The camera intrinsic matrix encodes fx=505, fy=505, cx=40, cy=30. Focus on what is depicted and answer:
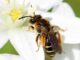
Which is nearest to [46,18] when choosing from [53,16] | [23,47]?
[53,16]

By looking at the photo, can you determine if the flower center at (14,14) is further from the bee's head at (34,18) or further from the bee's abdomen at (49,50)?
the bee's abdomen at (49,50)

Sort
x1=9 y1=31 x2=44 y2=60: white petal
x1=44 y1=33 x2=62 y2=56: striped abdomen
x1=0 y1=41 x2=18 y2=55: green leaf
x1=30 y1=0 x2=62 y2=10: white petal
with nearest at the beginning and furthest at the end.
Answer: x1=44 y1=33 x2=62 y2=56: striped abdomen
x1=9 y1=31 x2=44 y2=60: white petal
x1=0 y1=41 x2=18 y2=55: green leaf
x1=30 y1=0 x2=62 y2=10: white petal

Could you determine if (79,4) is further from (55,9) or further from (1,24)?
(1,24)

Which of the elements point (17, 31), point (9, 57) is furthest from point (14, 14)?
point (9, 57)

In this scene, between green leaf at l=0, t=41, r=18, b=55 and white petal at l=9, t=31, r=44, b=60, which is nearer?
white petal at l=9, t=31, r=44, b=60

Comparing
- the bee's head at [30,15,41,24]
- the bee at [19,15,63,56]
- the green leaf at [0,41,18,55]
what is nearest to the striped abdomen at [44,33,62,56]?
the bee at [19,15,63,56]

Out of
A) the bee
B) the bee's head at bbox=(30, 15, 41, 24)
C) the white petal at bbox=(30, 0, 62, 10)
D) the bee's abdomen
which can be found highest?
the white petal at bbox=(30, 0, 62, 10)

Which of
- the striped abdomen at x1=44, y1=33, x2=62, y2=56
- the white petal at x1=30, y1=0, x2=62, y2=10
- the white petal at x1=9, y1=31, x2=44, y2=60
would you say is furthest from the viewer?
the white petal at x1=30, y1=0, x2=62, y2=10

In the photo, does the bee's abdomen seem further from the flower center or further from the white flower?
the flower center
